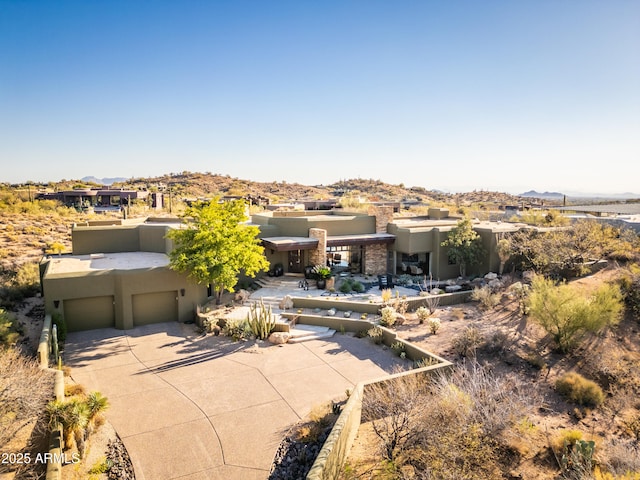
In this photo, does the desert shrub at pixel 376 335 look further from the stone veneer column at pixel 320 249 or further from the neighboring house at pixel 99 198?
the neighboring house at pixel 99 198

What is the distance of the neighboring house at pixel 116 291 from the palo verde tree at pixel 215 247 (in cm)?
98

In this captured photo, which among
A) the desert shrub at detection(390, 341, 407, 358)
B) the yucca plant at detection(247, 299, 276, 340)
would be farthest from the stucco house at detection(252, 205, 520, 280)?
the desert shrub at detection(390, 341, 407, 358)

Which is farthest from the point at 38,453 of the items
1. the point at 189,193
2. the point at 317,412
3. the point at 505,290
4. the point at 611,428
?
the point at 189,193

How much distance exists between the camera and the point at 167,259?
21.1 m

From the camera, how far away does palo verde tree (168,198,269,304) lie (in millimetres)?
18281

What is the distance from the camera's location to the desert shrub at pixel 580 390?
41.8 ft

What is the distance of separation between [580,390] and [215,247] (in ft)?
50.1

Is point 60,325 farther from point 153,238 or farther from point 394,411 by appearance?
point 394,411

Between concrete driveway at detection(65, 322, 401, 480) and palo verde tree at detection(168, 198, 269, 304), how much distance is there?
9.16ft

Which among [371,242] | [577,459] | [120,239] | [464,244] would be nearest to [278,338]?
[577,459]

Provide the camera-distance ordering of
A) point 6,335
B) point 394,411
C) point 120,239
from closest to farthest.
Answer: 1. point 394,411
2. point 6,335
3. point 120,239

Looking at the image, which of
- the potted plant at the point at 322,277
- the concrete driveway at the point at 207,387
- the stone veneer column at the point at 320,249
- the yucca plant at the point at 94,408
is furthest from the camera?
the stone veneer column at the point at 320,249

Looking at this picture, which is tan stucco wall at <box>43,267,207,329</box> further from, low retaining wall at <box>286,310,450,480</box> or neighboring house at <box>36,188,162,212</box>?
neighboring house at <box>36,188,162,212</box>

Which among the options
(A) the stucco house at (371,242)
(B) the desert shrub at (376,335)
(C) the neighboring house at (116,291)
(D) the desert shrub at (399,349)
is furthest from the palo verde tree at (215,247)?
(D) the desert shrub at (399,349)
